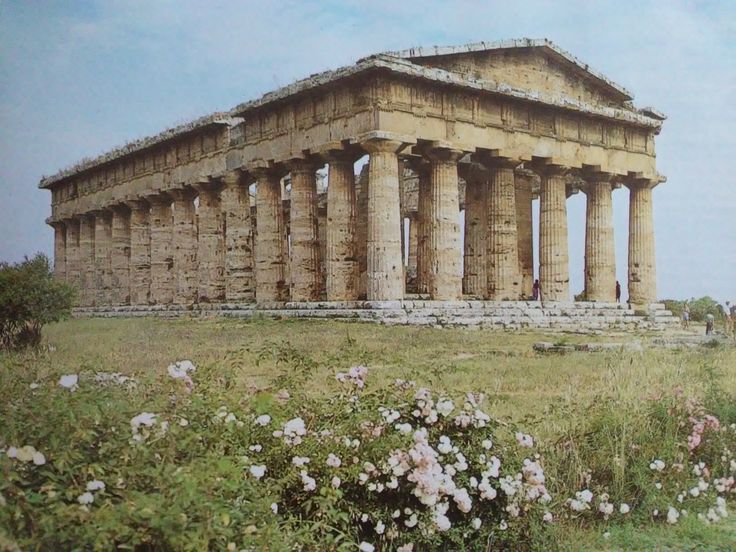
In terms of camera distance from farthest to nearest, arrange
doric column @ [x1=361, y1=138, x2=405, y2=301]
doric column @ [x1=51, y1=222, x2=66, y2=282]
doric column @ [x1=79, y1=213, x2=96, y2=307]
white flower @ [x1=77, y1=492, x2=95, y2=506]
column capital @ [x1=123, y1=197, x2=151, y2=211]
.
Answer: doric column @ [x1=51, y1=222, x2=66, y2=282] < doric column @ [x1=79, y1=213, x2=96, y2=307] < column capital @ [x1=123, y1=197, x2=151, y2=211] < doric column @ [x1=361, y1=138, x2=405, y2=301] < white flower @ [x1=77, y1=492, x2=95, y2=506]

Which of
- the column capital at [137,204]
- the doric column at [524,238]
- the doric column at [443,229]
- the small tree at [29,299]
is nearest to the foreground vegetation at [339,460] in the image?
the small tree at [29,299]

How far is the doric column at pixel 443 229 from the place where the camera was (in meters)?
25.4

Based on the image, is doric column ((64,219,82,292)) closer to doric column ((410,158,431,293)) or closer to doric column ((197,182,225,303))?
doric column ((197,182,225,303))

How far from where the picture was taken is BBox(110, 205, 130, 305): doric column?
1523 inches

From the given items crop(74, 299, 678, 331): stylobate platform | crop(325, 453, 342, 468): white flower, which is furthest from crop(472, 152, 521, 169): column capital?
crop(325, 453, 342, 468): white flower

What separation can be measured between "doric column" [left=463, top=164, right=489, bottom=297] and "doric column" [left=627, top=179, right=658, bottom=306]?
20.9 ft

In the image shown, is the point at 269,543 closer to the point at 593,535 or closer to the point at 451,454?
the point at 451,454

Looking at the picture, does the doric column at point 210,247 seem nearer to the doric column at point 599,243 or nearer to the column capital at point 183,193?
the column capital at point 183,193

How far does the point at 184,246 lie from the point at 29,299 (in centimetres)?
2163

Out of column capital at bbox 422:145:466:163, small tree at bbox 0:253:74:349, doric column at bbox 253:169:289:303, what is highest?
column capital at bbox 422:145:466:163

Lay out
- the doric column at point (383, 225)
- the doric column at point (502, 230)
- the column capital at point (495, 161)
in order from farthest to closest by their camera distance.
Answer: the doric column at point (502, 230), the column capital at point (495, 161), the doric column at point (383, 225)

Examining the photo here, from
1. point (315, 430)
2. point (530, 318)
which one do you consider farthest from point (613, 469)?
point (530, 318)

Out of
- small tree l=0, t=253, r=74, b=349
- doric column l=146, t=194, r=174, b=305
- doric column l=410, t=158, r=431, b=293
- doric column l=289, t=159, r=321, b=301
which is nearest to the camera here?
small tree l=0, t=253, r=74, b=349

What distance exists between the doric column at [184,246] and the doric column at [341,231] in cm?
981
